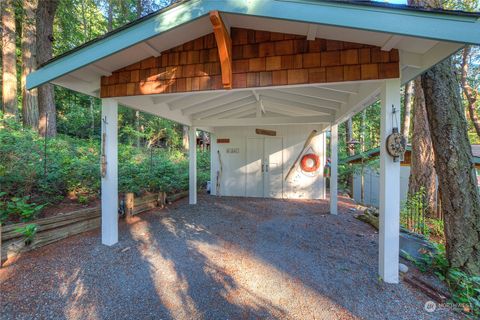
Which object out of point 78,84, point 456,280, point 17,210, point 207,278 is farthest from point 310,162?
point 17,210

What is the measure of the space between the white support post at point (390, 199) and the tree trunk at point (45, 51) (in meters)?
7.40

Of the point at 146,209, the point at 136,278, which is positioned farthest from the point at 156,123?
the point at 136,278

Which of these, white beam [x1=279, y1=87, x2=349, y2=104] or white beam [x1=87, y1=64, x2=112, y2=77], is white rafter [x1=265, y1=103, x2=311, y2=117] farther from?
white beam [x1=87, y1=64, x2=112, y2=77]

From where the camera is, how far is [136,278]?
2398mm

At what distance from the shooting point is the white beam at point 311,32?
2.16 metres

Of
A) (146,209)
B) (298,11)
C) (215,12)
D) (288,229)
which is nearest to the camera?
(298,11)

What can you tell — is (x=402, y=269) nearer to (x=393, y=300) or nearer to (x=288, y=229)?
(x=393, y=300)

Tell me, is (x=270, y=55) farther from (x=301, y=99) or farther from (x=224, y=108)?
(x=224, y=108)

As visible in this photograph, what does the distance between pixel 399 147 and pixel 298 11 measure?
66.3 inches

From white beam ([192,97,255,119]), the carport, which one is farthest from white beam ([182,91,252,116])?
the carport

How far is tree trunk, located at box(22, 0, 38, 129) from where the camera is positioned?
576 centimetres

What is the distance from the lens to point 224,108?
5.10 metres

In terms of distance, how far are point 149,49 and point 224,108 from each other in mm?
2554

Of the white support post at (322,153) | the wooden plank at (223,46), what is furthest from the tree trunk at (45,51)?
the white support post at (322,153)
